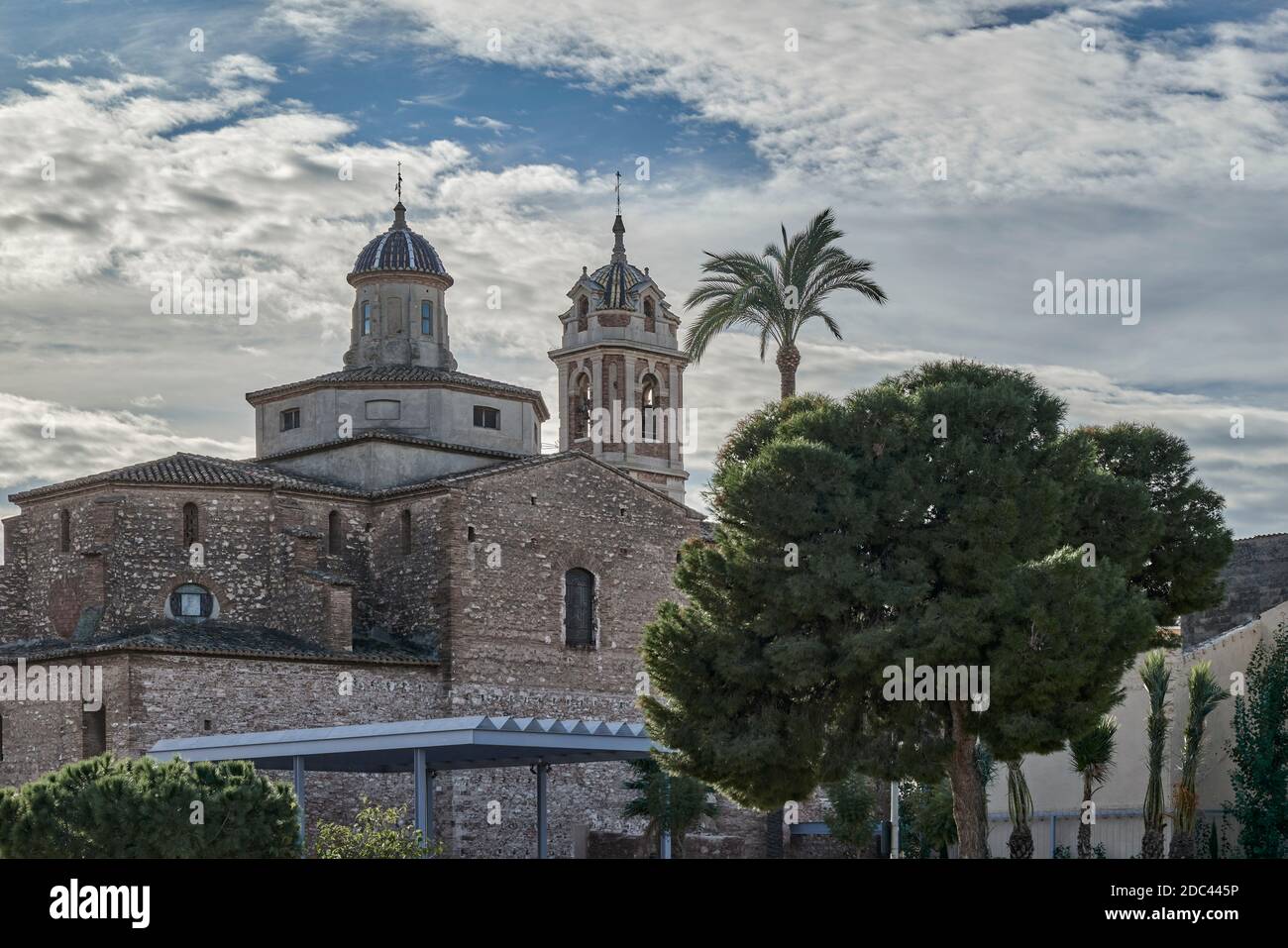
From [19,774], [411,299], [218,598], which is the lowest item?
[19,774]

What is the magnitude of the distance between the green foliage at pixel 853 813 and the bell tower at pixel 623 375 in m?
14.9

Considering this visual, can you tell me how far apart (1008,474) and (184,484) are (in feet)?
61.6

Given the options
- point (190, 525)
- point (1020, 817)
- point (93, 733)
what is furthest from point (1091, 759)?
point (190, 525)

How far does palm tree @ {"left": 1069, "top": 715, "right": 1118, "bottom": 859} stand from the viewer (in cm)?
3431

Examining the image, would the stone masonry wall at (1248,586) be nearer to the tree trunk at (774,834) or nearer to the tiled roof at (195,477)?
the tree trunk at (774,834)

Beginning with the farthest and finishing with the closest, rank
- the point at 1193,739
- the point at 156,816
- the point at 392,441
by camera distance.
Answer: the point at 392,441, the point at 1193,739, the point at 156,816

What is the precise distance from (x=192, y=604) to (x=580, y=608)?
8363mm

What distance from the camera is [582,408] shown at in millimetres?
57812

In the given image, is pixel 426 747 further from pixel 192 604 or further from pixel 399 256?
pixel 399 256

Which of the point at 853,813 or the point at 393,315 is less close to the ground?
the point at 393,315

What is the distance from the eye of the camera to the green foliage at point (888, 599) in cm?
2816
